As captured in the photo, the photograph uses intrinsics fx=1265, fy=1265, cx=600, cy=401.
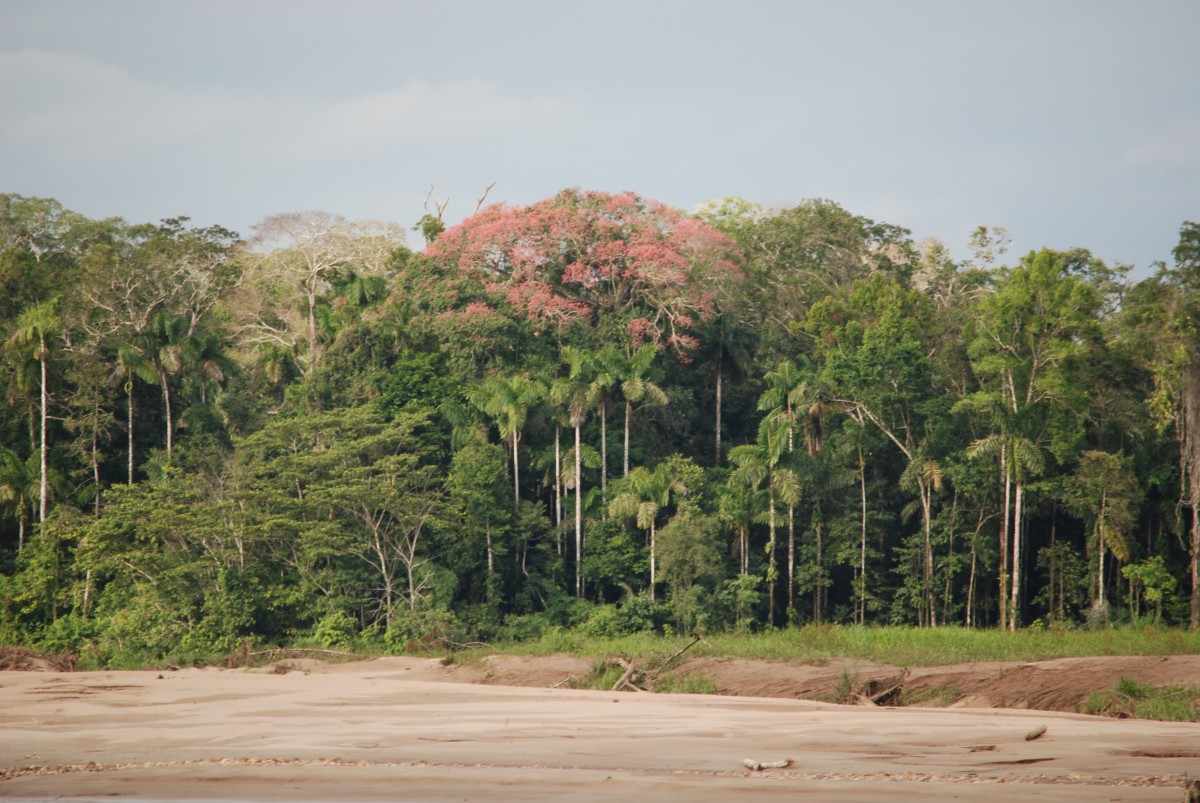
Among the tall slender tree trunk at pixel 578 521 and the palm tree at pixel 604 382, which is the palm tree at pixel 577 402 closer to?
the tall slender tree trunk at pixel 578 521

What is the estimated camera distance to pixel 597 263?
34.2m

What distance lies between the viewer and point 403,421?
3112 cm

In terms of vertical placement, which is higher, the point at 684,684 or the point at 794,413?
the point at 794,413

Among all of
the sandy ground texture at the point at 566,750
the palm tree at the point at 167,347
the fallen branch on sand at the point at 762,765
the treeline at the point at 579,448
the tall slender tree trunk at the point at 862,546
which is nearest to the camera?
the sandy ground texture at the point at 566,750

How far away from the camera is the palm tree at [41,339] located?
32094 millimetres

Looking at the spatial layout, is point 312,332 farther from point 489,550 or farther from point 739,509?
point 739,509

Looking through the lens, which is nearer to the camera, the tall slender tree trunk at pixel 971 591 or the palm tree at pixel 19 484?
the tall slender tree trunk at pixel 971 591

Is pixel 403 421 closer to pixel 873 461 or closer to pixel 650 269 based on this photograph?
pixel 650 269

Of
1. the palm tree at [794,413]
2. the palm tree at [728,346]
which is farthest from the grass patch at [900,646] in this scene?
the palm tree at [728,346]

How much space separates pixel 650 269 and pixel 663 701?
56.3ft

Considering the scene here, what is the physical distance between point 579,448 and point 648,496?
7.38 feet

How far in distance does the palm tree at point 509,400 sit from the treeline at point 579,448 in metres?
0.10

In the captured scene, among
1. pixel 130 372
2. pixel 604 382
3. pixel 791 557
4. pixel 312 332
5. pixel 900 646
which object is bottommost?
pixel 900 646

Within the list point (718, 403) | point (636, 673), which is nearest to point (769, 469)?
point (718, 403)
